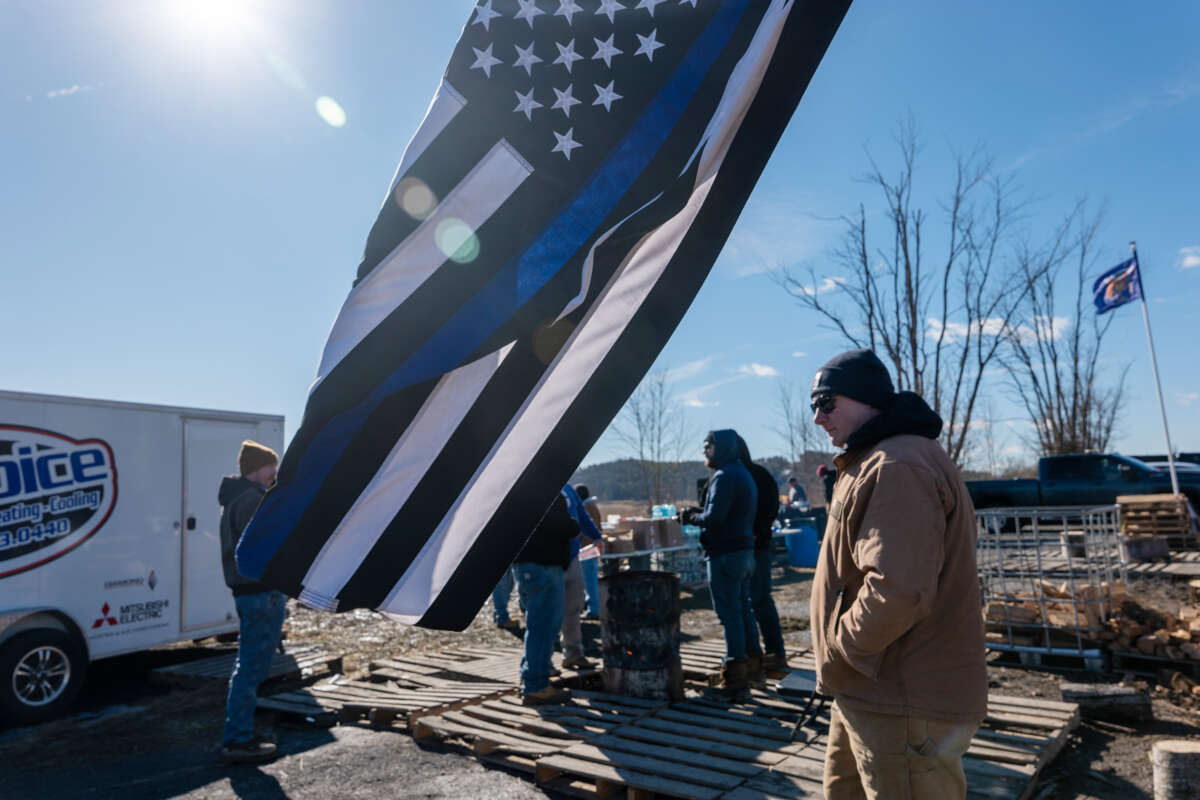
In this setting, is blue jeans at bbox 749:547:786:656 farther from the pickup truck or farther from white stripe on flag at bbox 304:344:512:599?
the pickup truck

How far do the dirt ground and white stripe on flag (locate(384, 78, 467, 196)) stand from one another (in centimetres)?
381

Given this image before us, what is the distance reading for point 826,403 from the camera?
2.77 metres

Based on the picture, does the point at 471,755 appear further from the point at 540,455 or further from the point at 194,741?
the point at 540,455

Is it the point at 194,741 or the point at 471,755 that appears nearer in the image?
the point at 471,755

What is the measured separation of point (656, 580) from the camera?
20.2ft

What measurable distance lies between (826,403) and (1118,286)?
17.6 m

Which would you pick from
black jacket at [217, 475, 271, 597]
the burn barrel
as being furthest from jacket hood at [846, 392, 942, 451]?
black jacket at [217, 475, 271, 597]

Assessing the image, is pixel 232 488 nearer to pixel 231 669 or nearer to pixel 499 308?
pixel 231 669

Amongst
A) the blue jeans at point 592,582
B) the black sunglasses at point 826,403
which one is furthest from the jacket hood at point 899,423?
the blue jeans at point 592,582

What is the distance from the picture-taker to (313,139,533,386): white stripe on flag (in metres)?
2.93

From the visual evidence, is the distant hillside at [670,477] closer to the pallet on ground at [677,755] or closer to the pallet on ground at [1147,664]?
the pallet on ground at [1147,664]

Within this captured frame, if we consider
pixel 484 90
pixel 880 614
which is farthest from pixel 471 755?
pixel 484 90

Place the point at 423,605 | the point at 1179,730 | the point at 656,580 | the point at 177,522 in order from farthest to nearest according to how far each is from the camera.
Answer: the point at 177,522
the point at 656,580
the point at 1179,730
the point at 423,605

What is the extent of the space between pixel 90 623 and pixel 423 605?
22.6 ft
